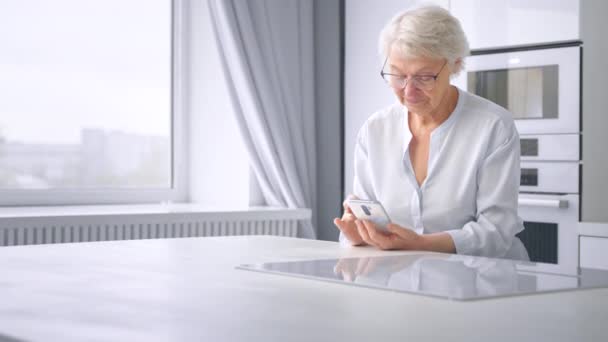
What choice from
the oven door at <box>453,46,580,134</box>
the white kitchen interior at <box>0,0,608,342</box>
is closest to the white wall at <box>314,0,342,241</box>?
the white kitchen interior at <box>0,0,608,342</box>

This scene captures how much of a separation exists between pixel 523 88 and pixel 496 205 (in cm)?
A: 134

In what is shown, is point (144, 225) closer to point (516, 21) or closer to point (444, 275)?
point (516, 21)

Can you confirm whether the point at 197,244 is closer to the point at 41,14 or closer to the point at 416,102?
the point at 416,102

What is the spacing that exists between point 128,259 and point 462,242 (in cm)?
81

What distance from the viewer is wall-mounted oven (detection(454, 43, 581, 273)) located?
10.3ft

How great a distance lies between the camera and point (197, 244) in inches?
78.7

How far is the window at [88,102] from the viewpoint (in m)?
3.52

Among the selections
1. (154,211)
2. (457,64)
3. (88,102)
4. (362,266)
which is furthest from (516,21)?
(362,266)

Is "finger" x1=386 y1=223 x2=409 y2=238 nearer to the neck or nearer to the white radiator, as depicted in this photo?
the neck

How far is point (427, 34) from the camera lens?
2.21 meters

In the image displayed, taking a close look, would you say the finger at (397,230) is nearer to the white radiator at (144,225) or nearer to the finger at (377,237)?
the finger at (377,237)

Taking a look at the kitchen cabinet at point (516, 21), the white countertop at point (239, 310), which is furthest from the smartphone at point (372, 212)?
the kitchen cabinet at point (516, 21)

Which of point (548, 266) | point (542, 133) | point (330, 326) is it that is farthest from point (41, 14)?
point (330, 326)

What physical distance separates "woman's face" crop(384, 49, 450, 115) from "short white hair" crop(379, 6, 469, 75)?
1.0 inches
